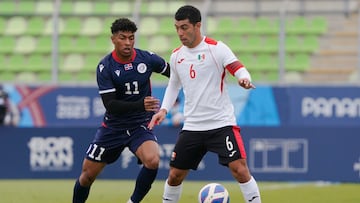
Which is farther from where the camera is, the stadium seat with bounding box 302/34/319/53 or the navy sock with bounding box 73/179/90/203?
the stadium seat with bounding box 302/34/319/53

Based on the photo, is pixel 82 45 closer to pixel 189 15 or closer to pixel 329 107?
pixel 329 107

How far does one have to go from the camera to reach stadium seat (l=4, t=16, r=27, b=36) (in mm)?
21578

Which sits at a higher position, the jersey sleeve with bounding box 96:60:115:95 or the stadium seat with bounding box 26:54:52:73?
the jersey sleeve with bounding box 96:60:115:95

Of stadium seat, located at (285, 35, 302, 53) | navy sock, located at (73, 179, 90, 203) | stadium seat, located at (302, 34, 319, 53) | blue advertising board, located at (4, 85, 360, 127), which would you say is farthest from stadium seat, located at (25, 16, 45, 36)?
navy sock, located at (73, 179, 90, 203)

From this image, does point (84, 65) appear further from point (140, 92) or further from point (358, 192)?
point (140, 92)

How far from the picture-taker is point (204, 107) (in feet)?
33.2

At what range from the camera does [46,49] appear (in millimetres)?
21156

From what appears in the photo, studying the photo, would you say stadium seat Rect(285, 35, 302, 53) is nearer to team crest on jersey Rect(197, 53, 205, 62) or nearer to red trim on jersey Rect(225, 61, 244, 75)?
team crest on jersey Rect(197, 53, 205, 62)

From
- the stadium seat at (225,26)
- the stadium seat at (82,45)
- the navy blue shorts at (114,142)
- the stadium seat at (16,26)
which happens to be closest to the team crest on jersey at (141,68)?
the navy blue shorts at (114,142)

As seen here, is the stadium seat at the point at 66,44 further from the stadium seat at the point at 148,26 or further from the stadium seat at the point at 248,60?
the stadium seat at the point at 248,60

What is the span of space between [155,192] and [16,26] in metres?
7.36

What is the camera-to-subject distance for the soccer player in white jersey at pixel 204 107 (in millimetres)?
9992

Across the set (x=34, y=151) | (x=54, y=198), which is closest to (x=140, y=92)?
(x=54, y=198)

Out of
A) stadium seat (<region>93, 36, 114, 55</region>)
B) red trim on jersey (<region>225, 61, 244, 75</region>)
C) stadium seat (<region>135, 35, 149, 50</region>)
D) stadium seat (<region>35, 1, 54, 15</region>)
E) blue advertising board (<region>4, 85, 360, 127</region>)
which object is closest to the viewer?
red trim on jersey (<region>225, 61, 244, 75</region>)
